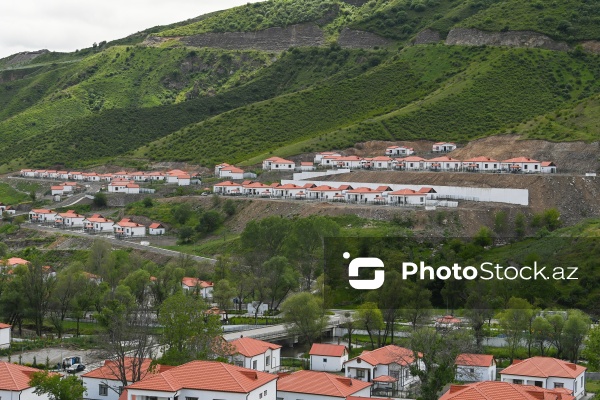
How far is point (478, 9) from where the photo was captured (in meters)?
141

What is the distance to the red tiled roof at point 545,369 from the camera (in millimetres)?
41281

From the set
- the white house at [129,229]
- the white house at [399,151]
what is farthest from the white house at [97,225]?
the white house at [399,151]

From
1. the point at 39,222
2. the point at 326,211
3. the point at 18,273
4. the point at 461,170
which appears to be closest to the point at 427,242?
the point at 326,211

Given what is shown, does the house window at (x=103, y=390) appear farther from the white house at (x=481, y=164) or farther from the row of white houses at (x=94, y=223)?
the white house at (x=481, y=164)

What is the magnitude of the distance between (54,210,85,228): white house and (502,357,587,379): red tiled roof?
60.0 m

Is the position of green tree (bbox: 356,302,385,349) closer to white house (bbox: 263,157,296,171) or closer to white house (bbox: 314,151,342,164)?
white house (bbox: 314,151,342,164)

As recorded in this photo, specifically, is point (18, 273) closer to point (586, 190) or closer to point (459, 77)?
point (586, 190)

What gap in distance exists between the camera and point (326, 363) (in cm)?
4669

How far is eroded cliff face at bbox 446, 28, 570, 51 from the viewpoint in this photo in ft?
389

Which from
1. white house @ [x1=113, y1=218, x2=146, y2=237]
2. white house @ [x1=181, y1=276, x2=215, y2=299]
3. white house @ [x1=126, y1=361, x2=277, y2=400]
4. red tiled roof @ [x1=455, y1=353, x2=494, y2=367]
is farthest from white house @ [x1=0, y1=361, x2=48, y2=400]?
white house @ [x1=113, y1=218, x2=146, y2=237]

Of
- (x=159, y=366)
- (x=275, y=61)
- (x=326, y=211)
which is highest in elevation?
(x=275, y=61)

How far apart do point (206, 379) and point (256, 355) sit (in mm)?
9194

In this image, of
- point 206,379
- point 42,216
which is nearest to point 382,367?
point 206,379

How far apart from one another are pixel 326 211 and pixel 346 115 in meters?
37.8
